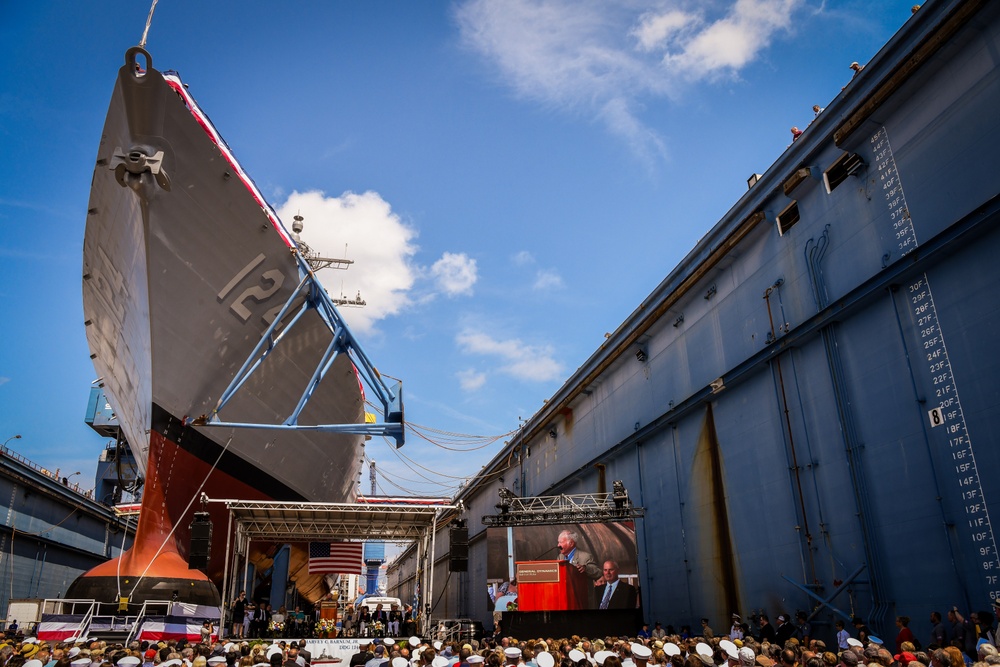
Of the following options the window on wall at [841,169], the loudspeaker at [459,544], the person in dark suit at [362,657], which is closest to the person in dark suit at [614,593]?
the loudspeaker at [459,544]

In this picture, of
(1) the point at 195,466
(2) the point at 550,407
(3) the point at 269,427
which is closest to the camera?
(3) the point at 269,427

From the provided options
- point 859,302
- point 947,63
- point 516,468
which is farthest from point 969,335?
point 516,468

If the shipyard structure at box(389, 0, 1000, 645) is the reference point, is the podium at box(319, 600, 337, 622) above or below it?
below

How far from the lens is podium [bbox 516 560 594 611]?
1666 centimetres

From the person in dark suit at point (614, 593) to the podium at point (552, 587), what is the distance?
0.99 ft

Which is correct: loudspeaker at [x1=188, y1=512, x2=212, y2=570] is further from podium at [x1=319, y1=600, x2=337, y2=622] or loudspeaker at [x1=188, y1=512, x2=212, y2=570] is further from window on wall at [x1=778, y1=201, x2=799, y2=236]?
window on wall at [x1=778, y1=201, x2=799, y2=236]

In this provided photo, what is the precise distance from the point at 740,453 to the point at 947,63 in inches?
→ 354

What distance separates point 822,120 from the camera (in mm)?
13125

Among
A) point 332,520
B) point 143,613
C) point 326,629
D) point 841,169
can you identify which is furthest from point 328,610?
point 841,169

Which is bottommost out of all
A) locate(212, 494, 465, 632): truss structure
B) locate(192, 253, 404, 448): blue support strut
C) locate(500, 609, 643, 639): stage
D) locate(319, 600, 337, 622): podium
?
locate(500, 609, 643, 639): stage

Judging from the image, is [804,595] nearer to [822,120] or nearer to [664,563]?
[664,563]

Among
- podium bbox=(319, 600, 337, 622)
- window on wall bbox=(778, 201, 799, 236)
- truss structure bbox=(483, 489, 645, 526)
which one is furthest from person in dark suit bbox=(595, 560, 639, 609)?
window on wall bbox=(778, 201, 799, 236)

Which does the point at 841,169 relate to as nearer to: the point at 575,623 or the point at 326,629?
the point at 575,623

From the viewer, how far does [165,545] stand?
15844 millimetres
